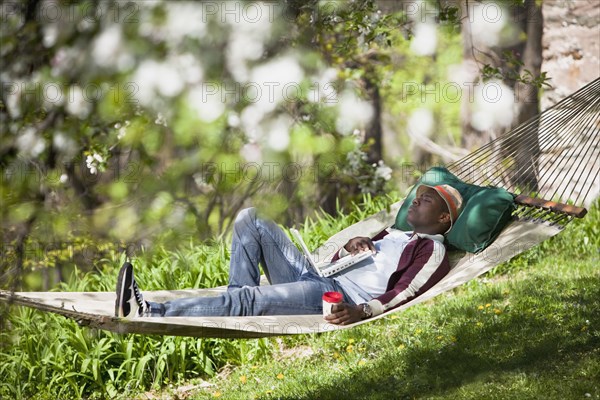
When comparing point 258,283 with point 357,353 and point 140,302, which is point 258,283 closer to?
point 140,302

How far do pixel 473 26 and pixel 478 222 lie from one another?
3.47m

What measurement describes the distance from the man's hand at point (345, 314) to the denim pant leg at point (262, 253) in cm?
36

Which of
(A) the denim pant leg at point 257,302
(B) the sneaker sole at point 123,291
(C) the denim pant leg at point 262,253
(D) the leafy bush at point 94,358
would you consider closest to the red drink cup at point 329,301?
(A) the denim pant leg at point 257,302

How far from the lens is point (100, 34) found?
5.22 meters

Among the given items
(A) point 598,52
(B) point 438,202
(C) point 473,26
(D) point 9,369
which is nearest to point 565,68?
(A) point 598,52

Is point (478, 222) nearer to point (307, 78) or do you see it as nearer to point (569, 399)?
point (569, 399)

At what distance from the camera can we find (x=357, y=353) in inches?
122

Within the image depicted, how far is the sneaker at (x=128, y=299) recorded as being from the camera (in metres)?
2.24

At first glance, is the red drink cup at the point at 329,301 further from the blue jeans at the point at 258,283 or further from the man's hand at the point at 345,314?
the blue jeans at the point at 258,283

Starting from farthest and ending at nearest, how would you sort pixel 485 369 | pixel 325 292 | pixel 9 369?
pixel 9 369 → pixel 485 369 → pixel 325 292

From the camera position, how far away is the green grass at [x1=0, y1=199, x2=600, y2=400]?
105 inches

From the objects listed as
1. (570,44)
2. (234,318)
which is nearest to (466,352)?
(234,318)

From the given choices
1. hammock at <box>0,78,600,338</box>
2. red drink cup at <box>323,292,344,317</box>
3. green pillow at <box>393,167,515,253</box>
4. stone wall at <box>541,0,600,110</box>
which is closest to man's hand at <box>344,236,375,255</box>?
hammock at <box>0,78,600,338</box>

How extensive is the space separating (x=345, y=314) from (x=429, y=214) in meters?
0.60
